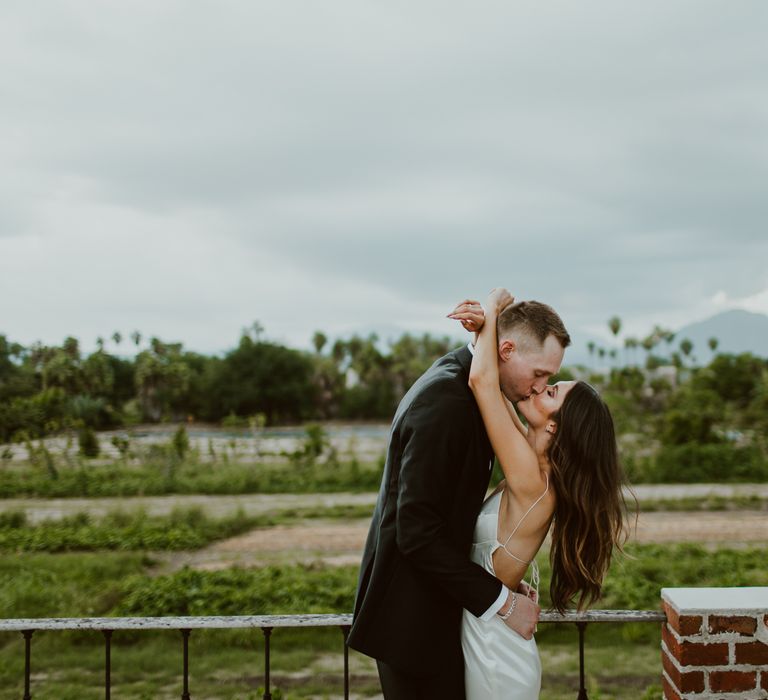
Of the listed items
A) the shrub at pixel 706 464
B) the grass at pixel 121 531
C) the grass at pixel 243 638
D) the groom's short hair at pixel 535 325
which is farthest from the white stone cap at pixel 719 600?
the shrub at pixel 706 464

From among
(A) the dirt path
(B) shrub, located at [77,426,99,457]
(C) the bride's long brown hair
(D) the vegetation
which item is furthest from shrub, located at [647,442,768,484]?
(C) the bride's long brown hair

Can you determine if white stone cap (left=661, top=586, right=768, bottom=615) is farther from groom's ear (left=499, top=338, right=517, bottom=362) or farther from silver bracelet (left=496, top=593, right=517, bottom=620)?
groom's ear (left=499, top=338, right=517, bottom=362)

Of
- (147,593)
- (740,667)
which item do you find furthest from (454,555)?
(147,593)

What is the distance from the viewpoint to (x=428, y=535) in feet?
6.25

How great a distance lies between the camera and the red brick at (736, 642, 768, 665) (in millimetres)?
2230

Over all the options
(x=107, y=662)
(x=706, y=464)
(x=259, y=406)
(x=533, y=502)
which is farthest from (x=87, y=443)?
(x=259, y=406)

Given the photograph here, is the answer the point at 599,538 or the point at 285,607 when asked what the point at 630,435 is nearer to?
the point at 285,607

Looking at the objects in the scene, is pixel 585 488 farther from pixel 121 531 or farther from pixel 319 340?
pixel 319 340

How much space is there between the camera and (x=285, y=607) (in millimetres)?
8359

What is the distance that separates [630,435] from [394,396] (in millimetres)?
25258

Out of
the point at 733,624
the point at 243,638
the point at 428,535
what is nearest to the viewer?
the point at 428,535

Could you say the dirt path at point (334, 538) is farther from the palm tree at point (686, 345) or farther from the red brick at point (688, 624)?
the palm tree at point (686, 345)

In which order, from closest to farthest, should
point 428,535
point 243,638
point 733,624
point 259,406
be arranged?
1. point 428,535
2. point 733,624
3. point 243,638
4. point 259,406

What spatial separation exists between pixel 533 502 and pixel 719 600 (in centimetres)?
70
